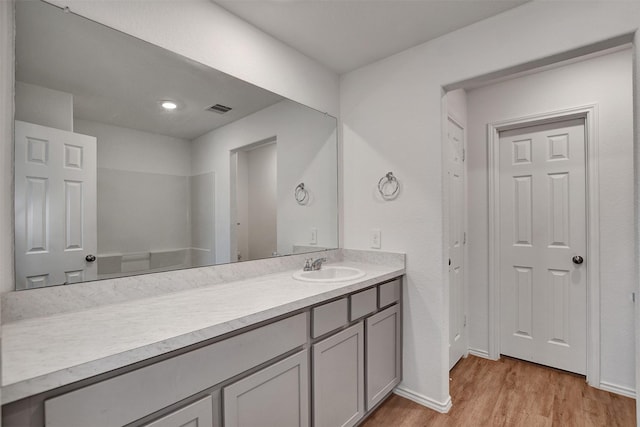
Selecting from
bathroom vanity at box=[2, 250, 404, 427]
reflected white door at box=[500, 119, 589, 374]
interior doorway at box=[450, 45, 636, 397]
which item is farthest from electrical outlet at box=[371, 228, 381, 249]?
reflected white door at box=[500, 119, 589, 374]

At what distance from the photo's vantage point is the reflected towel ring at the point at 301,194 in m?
2.23

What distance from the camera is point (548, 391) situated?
215 centimetres

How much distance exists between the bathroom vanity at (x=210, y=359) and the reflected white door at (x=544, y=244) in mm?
1428

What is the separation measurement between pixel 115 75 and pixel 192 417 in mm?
1389

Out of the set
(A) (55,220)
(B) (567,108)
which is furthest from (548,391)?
(A) (55,220)

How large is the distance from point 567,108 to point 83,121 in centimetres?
300

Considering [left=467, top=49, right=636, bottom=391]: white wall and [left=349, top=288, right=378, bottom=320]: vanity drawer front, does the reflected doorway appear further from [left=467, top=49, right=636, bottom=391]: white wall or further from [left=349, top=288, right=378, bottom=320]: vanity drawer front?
[left=467, top=49, right=636, bottom=391]: white wall

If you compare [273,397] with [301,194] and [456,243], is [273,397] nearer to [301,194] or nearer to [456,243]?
[301,194]

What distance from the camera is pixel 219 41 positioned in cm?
167

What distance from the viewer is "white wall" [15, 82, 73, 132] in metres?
1.12

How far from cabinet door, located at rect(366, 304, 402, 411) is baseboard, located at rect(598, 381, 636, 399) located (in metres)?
1.42

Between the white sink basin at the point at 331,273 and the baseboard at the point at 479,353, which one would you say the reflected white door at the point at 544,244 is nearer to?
the baseboard at the point at 479,353

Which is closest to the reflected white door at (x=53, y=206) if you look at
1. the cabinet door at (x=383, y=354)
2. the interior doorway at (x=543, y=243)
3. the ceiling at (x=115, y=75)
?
the ceiling at (x=115, y=75)

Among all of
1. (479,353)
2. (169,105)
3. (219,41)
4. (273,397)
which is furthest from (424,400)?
(219,41)
